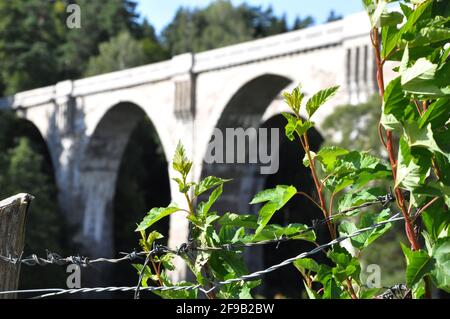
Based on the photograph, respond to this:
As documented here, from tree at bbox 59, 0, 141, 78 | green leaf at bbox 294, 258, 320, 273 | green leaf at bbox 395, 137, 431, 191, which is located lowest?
green leaf at bbox 294, 258, 320, 273

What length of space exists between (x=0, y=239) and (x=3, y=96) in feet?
88.1

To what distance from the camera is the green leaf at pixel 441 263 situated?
1658 millimetres

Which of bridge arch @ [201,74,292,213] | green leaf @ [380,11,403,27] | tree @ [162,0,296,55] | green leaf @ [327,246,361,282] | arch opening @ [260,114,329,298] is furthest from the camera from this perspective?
tree @ [162,0,296,55]

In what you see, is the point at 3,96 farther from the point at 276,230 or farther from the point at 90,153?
the point at 276,230

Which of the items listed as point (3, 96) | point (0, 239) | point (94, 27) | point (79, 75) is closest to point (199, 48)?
point (94, 27)

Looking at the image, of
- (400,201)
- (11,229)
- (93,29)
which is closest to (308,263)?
(400,201)

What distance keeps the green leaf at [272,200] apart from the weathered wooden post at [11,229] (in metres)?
0.73

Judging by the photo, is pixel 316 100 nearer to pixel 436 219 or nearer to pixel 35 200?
pixel 436 219

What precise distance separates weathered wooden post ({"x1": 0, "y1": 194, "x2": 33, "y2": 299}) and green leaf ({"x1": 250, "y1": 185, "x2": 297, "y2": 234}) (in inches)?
28.6

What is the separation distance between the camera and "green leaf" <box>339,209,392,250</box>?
2.03 metres

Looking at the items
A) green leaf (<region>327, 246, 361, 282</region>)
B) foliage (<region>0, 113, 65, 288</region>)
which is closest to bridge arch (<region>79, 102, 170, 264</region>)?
foliage (<region>0, 113, 65, 288</region>)

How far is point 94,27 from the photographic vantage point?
3747 centimetres

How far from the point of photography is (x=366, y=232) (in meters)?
2.06

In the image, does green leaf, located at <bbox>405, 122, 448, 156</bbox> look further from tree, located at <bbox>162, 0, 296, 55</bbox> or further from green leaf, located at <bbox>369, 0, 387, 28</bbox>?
tree, located at <bbox>162, 0, 296, 55</bbox>
